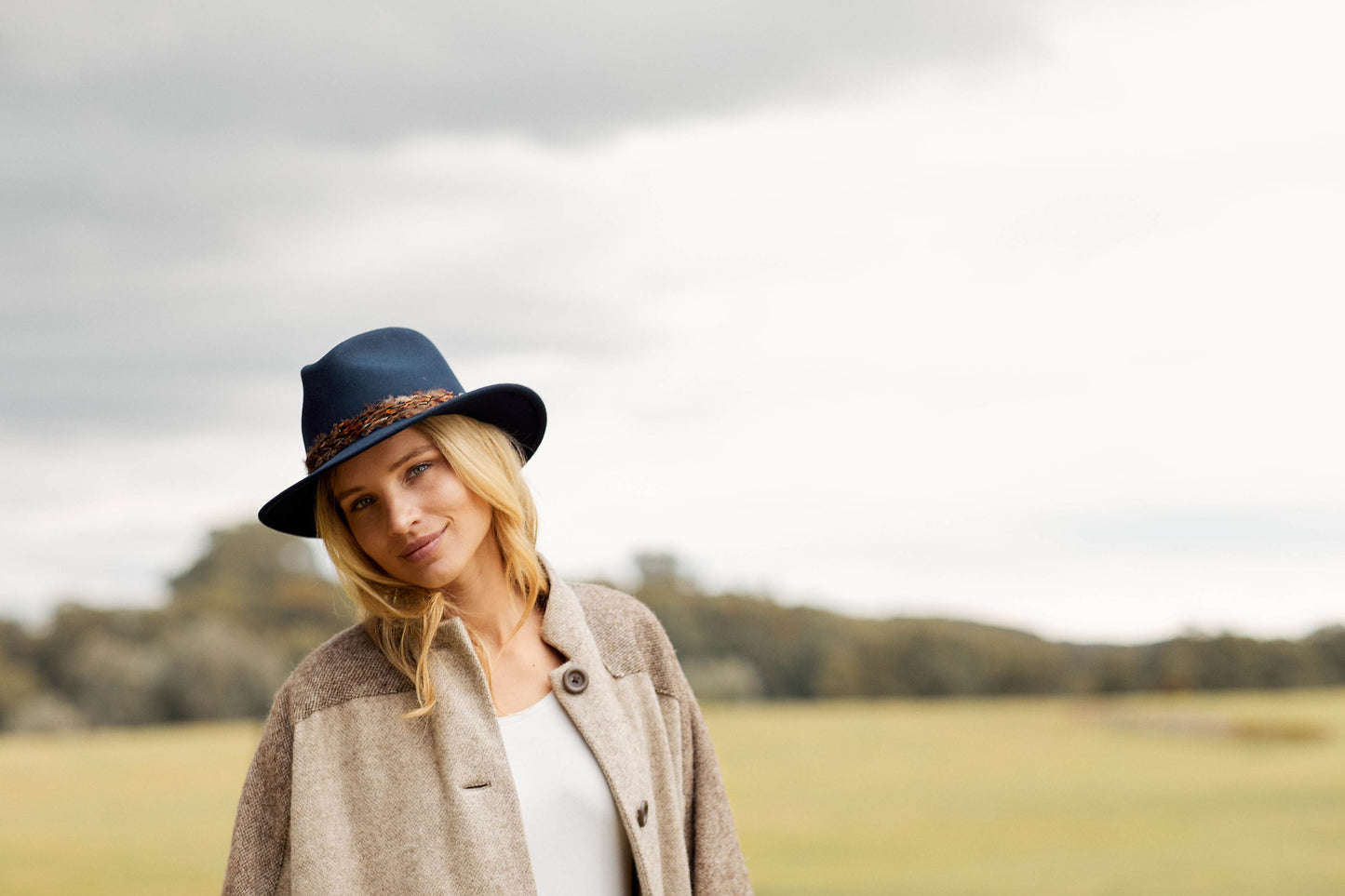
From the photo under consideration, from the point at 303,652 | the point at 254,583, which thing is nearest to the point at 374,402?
the point at 303,652

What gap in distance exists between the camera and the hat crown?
7.50ft

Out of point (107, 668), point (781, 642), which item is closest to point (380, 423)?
point (781, 642)

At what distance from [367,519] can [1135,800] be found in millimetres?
20143

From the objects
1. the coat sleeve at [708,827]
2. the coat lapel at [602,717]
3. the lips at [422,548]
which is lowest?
the coat sleeve at [708,827]

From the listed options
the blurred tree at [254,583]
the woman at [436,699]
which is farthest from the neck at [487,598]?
the blurred tree at [254,583]

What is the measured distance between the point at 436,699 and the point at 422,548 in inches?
11.2

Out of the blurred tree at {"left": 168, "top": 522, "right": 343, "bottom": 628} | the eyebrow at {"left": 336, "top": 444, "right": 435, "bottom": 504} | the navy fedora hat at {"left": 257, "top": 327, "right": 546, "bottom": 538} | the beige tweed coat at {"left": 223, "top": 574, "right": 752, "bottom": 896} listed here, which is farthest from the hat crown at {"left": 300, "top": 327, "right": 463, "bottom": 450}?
the blurred tree at {"left": 168, "top": 522, "right": 343, "bottom": 628}

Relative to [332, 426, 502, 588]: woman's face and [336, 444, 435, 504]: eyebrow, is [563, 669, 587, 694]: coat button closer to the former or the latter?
[332, 426, 502, 588]: woman's face

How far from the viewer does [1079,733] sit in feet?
73.8

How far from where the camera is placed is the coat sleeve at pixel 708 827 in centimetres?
255

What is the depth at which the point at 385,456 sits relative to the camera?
222cm

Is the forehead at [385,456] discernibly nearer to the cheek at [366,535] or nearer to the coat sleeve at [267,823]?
the cheek at [366,535]

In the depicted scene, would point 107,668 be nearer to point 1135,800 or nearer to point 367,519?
point 1135,800

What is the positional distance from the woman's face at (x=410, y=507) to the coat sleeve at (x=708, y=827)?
2.18ft
